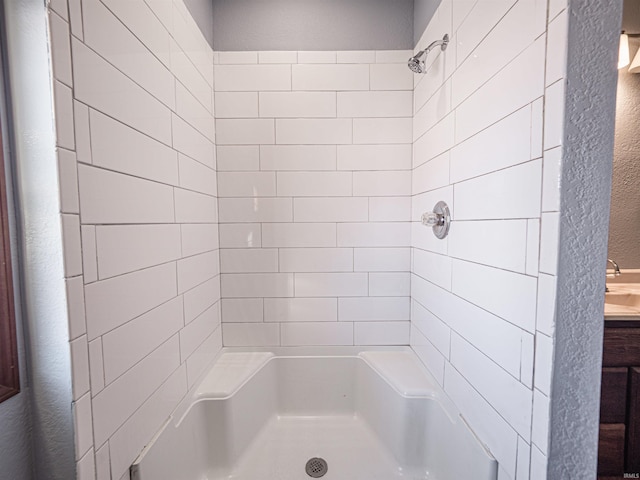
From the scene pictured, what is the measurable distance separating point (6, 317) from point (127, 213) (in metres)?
0.30

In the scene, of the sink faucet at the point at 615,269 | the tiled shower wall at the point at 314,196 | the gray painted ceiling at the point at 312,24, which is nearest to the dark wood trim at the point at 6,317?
the tiled shower wall at the point at 314,196

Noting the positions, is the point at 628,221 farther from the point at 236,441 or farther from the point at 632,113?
the point at 236,441

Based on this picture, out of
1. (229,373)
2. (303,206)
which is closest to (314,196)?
(303,206)

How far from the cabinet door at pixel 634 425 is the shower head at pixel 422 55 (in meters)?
1.30

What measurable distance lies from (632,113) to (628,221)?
1.68 feet

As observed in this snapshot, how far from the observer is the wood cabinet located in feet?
2.98

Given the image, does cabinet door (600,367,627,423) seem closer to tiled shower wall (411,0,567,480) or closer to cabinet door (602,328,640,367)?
cabinet door (602,328,640,367)

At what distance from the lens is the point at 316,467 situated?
1144mm

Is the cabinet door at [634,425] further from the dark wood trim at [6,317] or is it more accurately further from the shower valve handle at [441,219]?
the dark wood trim at [6,317]

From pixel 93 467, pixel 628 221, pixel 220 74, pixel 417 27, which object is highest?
pixel 417 27

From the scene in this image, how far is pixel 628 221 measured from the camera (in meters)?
1.31

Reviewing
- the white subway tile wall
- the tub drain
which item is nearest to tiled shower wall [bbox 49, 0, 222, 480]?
the white subway tile wall

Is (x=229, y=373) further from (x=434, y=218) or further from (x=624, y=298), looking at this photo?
(x=624, y=298)

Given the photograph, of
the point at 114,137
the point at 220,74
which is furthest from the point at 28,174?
the point at 220,74
